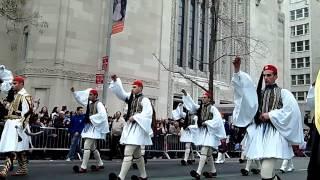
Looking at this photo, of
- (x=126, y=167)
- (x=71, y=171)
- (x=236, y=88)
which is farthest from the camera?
(x=71, y=171)

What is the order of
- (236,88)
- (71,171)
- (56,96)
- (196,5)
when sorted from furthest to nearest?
(196,5) → (56,96) → (71,171) → (236,88)

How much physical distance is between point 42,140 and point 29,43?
11.2m

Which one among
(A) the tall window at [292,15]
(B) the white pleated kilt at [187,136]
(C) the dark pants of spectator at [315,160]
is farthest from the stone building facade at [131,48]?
(A) the tall window at [292,15]

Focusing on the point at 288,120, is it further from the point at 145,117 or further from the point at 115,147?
the point at 115,147

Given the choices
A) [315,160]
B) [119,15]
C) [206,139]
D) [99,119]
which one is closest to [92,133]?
[99,119]

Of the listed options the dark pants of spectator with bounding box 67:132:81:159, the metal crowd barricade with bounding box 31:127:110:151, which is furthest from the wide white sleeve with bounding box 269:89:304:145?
the metal crowd barricade with bounding box 31:127:110:151

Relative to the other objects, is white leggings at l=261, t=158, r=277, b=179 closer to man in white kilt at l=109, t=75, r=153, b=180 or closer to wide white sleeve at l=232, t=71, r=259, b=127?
wide white sleeve at l=232, t=71, r=259, b=127

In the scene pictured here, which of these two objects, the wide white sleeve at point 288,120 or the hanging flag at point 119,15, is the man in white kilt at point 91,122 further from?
the hanging flag at point 119,15

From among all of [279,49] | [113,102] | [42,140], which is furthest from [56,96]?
[279,49]

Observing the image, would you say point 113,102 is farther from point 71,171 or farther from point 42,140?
point 71,171

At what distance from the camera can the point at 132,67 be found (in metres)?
28.8

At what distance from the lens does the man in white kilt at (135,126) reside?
29.0 feet

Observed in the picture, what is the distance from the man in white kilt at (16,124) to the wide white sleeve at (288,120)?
5533mm

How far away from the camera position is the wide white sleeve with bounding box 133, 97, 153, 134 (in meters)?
9.04
